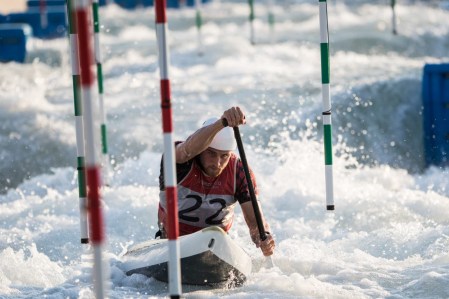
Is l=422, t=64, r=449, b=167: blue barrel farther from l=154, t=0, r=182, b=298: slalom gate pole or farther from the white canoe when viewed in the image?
l=154, t=0, r=182, b=298: slalom gate pole

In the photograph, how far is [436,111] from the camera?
34.7 feet

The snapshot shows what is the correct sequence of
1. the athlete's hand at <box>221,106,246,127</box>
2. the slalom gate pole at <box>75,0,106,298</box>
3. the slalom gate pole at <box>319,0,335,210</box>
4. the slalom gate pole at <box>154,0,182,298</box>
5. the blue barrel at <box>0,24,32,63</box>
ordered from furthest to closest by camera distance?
1. the blue barrel at <box>0,24,32,63</box>
2. the slalom gate pole at <box>319,0,335,210</box>
3. the athlete's hand at <box>221,106,246,127</box>
4. the slalom gate pole at <box>154,0,182,298</box>
5. the slalom gate pole at <box>75,0,106,298</box>

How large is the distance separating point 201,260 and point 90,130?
1.89 metres

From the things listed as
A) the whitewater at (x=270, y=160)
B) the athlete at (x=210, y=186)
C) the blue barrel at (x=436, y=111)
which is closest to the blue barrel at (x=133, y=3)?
the whitewater at (x=270, y=160)

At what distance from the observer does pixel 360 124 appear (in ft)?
39.1

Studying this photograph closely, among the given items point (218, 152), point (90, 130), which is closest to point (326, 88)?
point (218, 152)

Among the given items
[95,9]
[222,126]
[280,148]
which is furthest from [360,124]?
[222,126]

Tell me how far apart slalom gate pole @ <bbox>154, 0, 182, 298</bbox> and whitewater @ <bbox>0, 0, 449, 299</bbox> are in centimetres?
136

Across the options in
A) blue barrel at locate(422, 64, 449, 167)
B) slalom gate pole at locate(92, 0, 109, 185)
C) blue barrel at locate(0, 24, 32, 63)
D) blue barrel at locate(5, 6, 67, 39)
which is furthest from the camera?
blue barrel at locate(5, 6, 67, 39)

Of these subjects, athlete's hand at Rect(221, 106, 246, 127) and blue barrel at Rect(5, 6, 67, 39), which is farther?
blue barrel at Rect(5, 6, 67, 39)

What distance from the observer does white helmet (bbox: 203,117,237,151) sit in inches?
214

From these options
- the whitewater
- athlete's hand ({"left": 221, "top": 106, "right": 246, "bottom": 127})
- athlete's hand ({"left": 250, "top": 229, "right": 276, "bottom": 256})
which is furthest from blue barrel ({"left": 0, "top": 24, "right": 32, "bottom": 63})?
athlete's hand ({"left": 221, "top": 106, "right": 246, "bottom": 127})

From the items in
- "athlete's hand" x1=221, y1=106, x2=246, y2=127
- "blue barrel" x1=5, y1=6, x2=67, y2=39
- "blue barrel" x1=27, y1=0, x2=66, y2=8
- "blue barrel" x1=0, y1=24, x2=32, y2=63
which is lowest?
"athlete's hand" x1=221, y1=106, x2=246, y2=127

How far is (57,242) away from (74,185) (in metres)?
2.54
